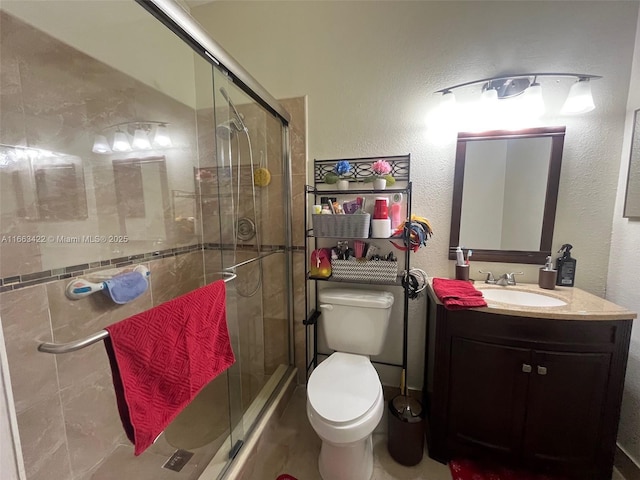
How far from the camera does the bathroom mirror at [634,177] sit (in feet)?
4.13

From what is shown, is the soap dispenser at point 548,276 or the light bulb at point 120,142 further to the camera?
the soap dispenser at point 548,276

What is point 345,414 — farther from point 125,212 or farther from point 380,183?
point 125,212

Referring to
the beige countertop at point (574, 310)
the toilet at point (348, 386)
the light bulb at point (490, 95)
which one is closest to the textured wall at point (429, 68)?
the light bulb at point (490, 95)

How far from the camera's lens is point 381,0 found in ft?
Answer: 5.02

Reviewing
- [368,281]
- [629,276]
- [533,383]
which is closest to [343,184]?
[368,281]

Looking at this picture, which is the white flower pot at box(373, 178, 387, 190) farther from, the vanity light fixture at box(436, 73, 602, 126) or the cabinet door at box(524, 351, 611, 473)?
the cabinet door at box(524, 351, 611, 473)

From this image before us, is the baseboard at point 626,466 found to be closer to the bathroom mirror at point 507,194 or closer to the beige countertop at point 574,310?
the beige countertop at point 574,310

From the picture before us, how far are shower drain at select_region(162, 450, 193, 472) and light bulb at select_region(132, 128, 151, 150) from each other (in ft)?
5.05

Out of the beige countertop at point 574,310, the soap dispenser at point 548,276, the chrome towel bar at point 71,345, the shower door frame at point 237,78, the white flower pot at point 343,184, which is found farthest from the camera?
the white flower pot at point 343,184

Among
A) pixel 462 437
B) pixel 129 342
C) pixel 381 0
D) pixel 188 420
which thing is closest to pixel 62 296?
pixel 129 342

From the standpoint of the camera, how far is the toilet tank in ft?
4.95

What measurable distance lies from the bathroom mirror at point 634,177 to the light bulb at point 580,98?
0.68ft

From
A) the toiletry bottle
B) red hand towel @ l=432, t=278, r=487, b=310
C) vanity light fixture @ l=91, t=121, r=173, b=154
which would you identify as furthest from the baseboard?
vanity light fixture @ l=91, t=121, r=173, b=154

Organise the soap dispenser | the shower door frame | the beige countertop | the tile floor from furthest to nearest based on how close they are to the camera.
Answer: the soap dispenser
the tile floor
the beige countertop
the shower door frame
